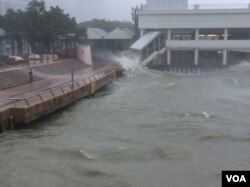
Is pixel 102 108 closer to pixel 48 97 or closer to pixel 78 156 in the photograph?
pixel 48 97

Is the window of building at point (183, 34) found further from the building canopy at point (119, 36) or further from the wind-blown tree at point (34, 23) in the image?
the wind-blown tree at point (34, 23)

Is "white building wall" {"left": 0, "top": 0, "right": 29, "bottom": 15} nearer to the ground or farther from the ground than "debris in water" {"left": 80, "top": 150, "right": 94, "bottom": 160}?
farther from the ground

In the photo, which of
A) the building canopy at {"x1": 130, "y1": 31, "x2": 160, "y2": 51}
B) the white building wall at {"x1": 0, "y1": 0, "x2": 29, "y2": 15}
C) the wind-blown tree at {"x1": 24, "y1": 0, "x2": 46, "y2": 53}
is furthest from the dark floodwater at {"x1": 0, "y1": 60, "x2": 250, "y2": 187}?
the white building wall at {"x1": 0, "y1": 0, "x2": 29, "y2": 15}

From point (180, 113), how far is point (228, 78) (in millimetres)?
21398

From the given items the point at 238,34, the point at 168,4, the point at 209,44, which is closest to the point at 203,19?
the point at 209,44

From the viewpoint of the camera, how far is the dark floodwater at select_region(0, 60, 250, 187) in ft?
47.0

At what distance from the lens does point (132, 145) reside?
696 inches

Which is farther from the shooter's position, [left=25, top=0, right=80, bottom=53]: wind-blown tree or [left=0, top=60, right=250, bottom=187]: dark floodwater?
[left=25, top=0, right=80, bottom=53]: wind-blown tree

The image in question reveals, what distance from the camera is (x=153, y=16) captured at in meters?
58.5

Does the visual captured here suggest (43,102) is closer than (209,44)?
Yes

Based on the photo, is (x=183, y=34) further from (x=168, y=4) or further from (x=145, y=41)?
(x=145, y=41)

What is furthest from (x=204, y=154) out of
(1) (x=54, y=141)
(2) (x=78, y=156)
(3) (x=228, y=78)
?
(3) (x=228, y=78)

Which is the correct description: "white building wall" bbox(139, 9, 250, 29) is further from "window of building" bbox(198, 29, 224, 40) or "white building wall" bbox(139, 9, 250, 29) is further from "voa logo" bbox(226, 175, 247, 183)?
"voa logo" bbox(226, 175, 247, 183)

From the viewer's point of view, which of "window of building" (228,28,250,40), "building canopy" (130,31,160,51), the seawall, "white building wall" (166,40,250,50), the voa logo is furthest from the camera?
"window of building" (228,28,250,40)
